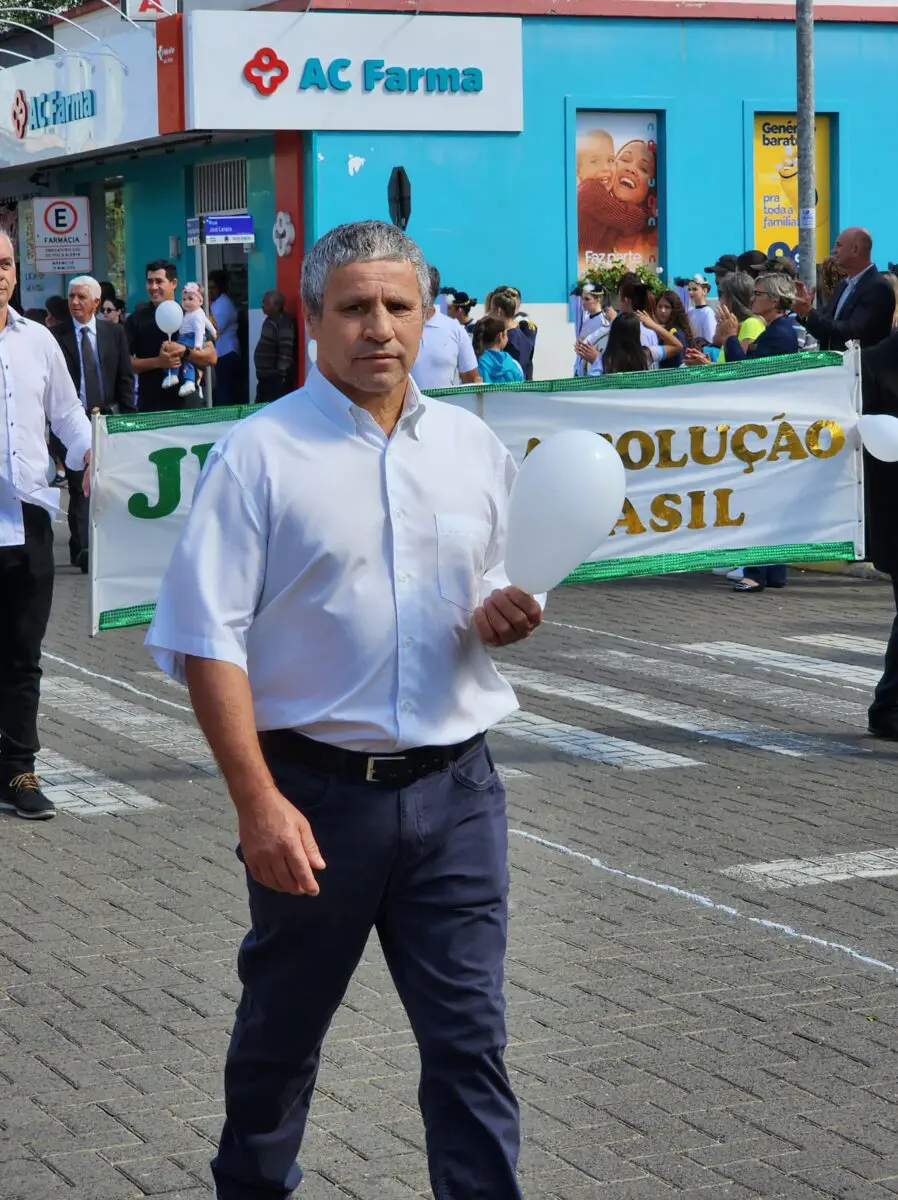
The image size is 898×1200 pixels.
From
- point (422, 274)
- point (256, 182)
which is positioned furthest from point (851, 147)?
point (422, 274)

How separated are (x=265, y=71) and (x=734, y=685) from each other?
61.4 ft

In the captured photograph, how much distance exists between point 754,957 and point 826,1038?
731 mm

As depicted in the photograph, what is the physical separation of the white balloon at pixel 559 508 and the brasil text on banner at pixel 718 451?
613cm

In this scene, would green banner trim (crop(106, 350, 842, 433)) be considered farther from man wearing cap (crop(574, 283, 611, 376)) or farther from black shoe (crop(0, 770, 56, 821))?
man wearing cap (crop(574, 283, 611, 376))

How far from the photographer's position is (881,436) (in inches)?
340

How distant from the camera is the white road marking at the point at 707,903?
235 inches

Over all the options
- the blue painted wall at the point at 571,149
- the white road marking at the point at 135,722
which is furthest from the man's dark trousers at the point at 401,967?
the blue painted wall at the point at 571,149

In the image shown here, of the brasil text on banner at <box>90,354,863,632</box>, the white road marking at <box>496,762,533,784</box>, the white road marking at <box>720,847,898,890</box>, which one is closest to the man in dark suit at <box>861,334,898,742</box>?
the brasil text on banner at <box>90,354,863,632</box>

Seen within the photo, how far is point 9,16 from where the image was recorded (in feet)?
136

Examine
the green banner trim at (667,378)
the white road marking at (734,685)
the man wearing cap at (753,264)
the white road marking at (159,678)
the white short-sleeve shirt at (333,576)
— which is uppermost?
the man wearing cap at (753,264)

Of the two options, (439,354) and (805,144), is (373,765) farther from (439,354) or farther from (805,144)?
(805,144)

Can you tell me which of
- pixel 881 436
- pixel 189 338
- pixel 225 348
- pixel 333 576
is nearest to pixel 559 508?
pixel 333 576

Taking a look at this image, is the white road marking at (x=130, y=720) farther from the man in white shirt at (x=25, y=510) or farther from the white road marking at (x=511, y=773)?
the white road marking at (x=511, y=773)

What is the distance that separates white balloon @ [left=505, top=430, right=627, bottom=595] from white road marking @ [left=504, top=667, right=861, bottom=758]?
17.8 ft
